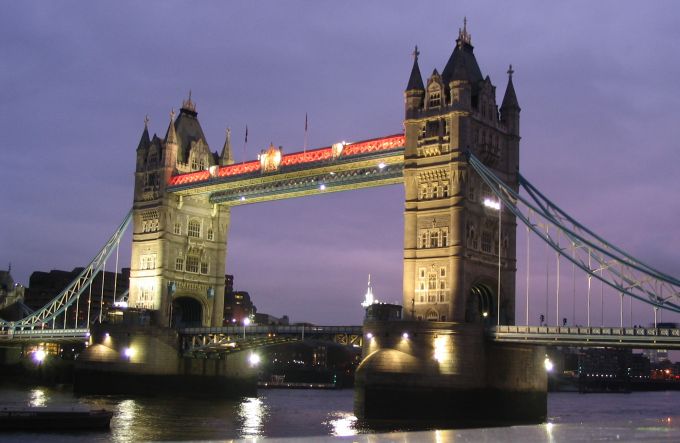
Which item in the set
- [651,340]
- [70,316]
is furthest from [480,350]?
[70,316]

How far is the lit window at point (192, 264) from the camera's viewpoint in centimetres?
9219

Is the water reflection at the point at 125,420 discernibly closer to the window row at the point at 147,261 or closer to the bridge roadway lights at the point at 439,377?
the bridge roadway lights at the point at 439,377

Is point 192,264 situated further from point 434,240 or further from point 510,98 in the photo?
point 510,98

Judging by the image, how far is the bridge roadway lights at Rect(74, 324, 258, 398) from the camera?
84.8 meters

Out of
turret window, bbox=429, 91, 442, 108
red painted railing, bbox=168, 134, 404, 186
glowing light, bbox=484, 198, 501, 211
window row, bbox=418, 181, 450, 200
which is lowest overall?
glowing light, bbox=484, 198, 501, 211

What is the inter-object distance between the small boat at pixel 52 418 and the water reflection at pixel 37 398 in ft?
55.9

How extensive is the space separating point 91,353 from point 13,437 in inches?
1411

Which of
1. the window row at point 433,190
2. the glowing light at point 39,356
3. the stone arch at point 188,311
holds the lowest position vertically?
the glowing light at point 39,356

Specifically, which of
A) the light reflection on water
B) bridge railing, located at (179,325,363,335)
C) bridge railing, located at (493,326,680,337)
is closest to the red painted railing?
bridge railing, located at (179,325,363,335)

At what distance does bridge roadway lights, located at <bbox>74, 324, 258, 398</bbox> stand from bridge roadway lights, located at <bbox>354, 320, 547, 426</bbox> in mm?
27876

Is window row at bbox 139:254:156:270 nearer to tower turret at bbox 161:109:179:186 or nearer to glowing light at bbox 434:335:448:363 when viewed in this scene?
tower turret at bbox 161:109:179:186

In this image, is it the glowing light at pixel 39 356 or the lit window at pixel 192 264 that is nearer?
the lit window at pixel 192 264

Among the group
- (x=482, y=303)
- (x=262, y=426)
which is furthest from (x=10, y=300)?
(x=482, y=303)

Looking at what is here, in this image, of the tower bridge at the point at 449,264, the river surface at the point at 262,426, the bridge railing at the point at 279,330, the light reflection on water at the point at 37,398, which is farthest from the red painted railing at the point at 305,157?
the light reflection on water at the point at 37,398
